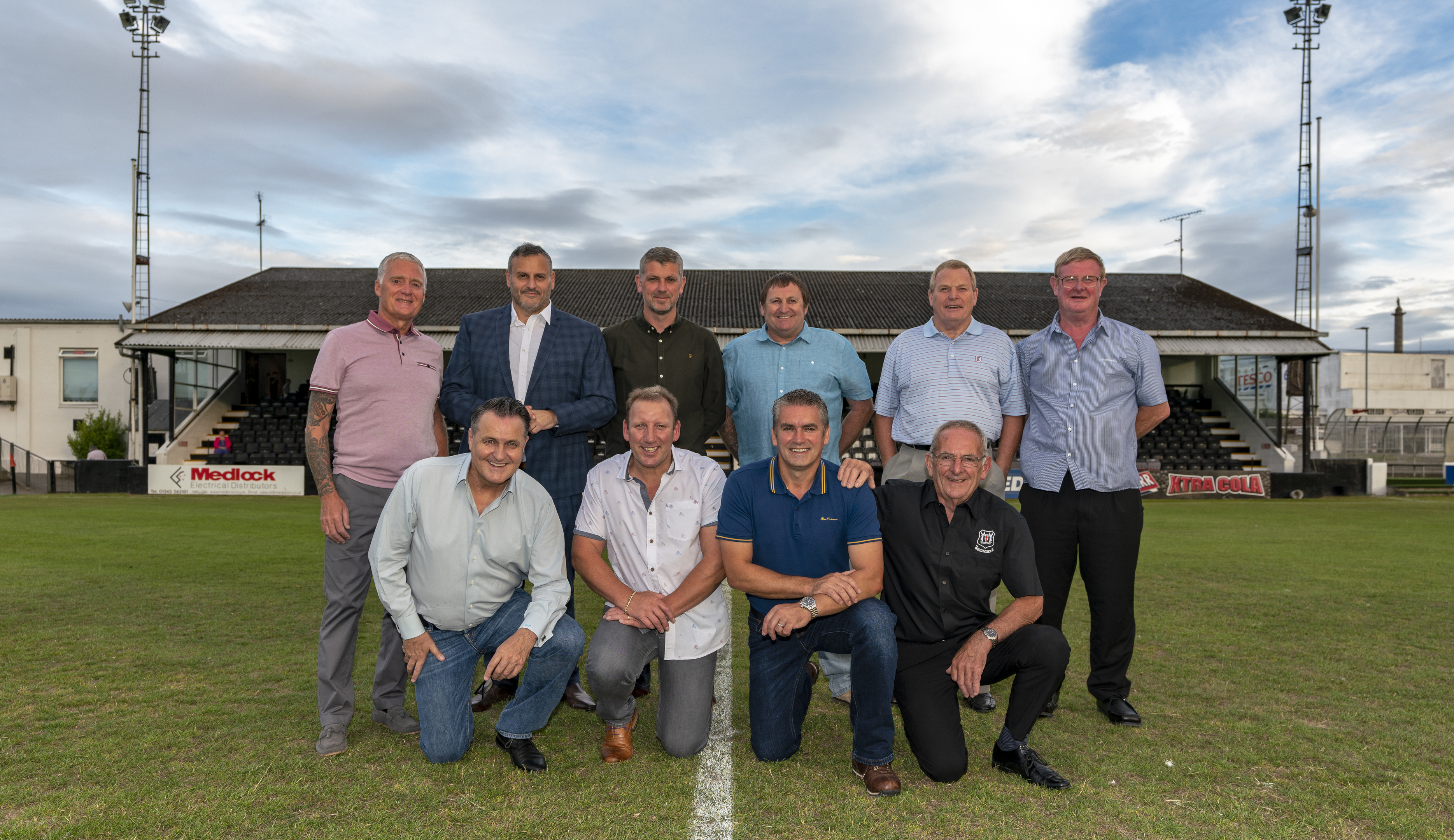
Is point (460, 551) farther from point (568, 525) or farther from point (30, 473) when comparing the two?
point (30, 473)

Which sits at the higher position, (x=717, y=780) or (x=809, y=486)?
(x=809, y=486)

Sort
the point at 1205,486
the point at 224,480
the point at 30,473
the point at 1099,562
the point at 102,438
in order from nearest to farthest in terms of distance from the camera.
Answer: the point at 1099,562 < the point at 224,480 < the point at 1205,486 < the point at 30,473 < the point at 102,438

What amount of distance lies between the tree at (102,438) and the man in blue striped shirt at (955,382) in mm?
28648

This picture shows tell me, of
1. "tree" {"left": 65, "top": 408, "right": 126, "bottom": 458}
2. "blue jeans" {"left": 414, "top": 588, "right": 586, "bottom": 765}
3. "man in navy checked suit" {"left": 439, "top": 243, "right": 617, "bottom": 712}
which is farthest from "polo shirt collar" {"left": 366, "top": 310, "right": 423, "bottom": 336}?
"tree" {"left": 65, "top": 408, "right": 126, "bottom": 458}

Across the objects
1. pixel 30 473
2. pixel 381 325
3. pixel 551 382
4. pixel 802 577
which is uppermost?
pixel 381 325

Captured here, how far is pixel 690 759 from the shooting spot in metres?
3.48

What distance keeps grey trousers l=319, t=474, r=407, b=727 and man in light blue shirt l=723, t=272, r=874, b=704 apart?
6.17ft

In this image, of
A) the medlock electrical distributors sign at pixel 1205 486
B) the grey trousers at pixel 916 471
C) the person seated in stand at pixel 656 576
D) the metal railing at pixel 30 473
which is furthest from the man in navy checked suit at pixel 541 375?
the metal railing at pixel 30 473

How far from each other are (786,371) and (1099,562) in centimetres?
184

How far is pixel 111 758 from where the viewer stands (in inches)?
132

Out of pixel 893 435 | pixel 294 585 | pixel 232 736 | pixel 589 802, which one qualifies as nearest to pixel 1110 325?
pixel 893 435

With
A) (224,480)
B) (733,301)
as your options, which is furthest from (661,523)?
(733,301)

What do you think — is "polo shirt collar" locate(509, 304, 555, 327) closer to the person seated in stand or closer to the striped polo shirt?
the person seated in stand

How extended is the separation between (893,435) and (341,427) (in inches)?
108
